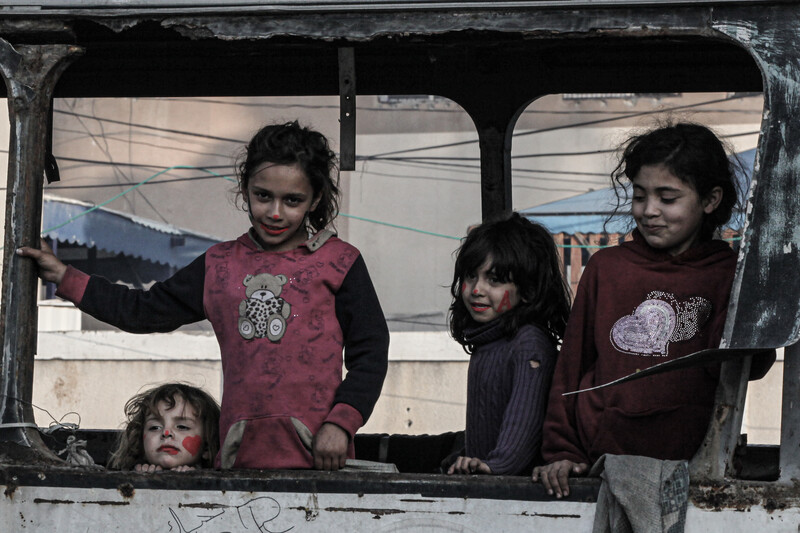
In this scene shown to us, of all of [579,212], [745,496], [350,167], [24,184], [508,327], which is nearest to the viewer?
[745,496]

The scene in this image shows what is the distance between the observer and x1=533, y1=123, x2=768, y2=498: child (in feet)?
8.24

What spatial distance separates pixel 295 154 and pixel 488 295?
2.10ft

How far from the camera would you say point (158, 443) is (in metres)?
3.01

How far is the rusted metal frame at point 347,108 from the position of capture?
104 inches

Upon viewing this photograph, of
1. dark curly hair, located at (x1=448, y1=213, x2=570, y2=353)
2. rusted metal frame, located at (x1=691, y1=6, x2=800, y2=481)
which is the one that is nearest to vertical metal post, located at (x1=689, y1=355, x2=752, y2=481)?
rusted metal frame, located at (x1=691, y1=6, x2=800, y2=481)

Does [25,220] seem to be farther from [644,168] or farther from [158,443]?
[644,168]

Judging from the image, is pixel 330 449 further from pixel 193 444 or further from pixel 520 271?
pixel 520 271

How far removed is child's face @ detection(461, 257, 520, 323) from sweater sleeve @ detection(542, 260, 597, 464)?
268 millimetres

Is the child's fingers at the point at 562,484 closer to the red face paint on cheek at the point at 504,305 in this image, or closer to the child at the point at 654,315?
the child at the point at 654,315

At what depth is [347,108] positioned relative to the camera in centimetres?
269

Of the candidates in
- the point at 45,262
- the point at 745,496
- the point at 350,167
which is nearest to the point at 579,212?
the point at 350,167

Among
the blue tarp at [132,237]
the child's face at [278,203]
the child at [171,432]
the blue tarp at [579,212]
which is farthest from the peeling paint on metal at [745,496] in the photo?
the blue tarp at [132,237]

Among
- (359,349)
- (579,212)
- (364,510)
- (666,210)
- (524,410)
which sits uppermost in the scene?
(579,212)

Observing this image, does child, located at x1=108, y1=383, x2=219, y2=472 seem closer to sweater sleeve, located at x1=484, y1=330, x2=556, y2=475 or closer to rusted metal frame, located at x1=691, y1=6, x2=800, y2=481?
sweater sleeve, located at x1=484, y1=330, x2=556, y2=475
